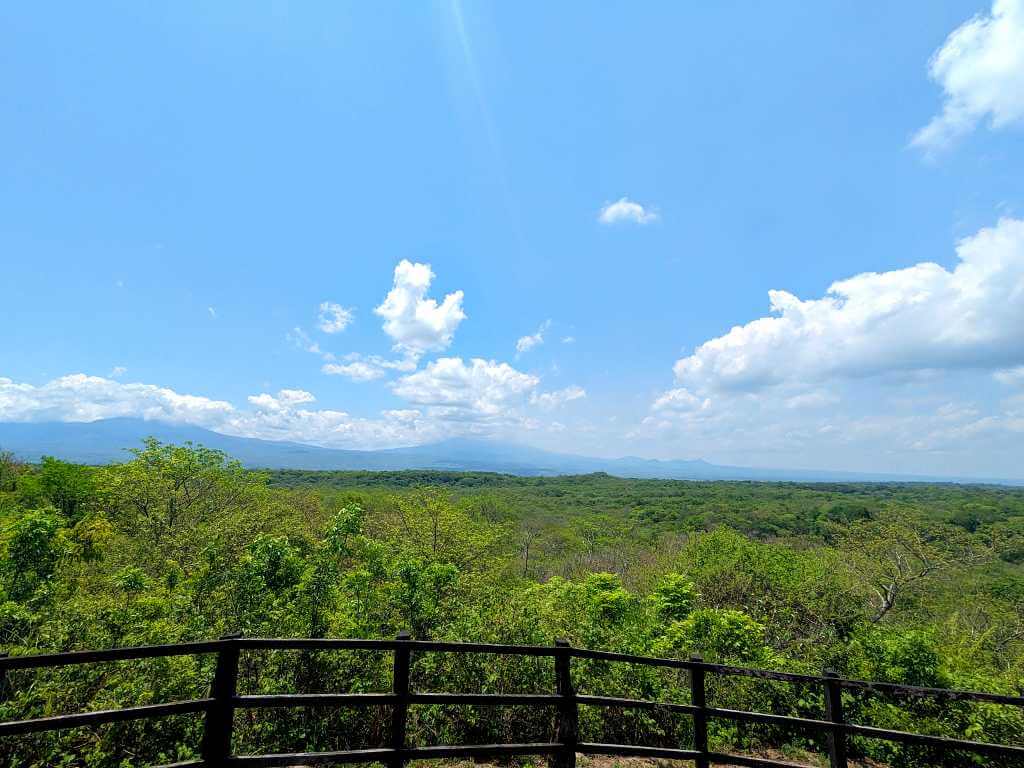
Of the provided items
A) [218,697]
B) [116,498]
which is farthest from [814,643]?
[116,498]

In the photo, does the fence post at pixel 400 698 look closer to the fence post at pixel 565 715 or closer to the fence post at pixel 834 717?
the fence post at pixel 565 715

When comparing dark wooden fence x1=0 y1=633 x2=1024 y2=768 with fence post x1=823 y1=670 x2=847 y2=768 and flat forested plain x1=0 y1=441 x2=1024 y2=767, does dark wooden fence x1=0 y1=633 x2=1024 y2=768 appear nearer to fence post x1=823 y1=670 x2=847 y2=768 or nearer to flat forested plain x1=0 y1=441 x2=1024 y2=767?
fence post x1=823 y1=670 x2=847 y2=768

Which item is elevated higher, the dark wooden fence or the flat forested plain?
the dark wooden fence

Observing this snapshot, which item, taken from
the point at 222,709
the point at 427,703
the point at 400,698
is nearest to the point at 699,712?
the point at 427,703

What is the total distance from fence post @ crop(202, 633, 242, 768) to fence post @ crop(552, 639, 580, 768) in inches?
97.4

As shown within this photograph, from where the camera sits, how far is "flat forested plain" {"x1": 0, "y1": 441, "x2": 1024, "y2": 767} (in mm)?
6703

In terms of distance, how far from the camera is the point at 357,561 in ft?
45.9

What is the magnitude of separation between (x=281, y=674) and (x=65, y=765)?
8.12 ft

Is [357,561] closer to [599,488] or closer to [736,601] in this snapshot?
[736,601]

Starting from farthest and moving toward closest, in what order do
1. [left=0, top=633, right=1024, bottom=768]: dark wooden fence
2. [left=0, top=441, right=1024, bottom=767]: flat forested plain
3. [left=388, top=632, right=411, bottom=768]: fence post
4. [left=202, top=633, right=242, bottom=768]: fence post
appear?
[left=0, top=441, right=1024, bottom=767]: flat forested plain
[left=388, top=632, right=411, bottom=768]: fence post
[left=202, top=633, right=242, bottom=768]: fence post
[left=0, top=633, right=1024, bottom=768]: dark wooden fence

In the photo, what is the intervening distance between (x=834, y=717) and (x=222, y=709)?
4.90 m

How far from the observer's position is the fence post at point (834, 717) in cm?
355

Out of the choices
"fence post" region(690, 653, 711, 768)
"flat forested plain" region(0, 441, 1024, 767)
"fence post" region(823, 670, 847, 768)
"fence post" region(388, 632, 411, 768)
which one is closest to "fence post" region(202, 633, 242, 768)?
"fence post" region(388, 632, 411, 768)

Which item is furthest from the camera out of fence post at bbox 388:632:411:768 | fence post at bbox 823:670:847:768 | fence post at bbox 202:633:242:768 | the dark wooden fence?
fence post at bbox 823:670:847:768
